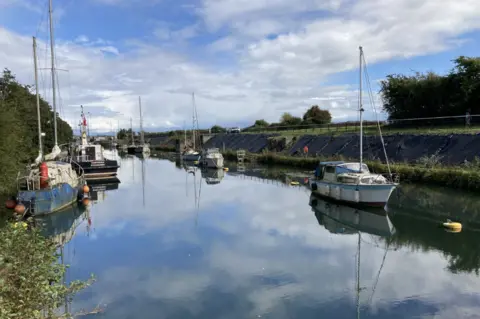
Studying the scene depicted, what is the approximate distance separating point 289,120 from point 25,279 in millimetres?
79501

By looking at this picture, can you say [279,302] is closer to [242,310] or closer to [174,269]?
[242,310]

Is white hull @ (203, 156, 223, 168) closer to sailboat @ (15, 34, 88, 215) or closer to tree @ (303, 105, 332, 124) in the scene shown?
sailboat @ (15, 34, 88, 215)

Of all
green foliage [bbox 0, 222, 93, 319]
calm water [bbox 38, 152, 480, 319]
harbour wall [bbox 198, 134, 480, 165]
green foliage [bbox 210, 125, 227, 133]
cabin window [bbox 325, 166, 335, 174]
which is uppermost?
green foliage [bbox 210, 125, 227, 133]

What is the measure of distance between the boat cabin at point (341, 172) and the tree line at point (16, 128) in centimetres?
1800

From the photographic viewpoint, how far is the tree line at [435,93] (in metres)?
41.6

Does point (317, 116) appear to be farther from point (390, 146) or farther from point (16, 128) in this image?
point (16, 128)

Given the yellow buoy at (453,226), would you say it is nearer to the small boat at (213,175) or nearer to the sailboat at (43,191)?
the sailboat at (43,191)

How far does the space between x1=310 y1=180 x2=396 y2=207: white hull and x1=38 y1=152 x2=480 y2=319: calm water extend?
797 millimetres

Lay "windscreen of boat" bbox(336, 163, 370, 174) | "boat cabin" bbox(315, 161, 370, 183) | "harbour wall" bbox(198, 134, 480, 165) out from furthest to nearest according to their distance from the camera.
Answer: "harbour wall" bbox(198, 134, 480, 165) → "windscreen of boat" bbox(336, 163, 370, 174) → "boat cabin" bbox(315, 161, 370, 183)

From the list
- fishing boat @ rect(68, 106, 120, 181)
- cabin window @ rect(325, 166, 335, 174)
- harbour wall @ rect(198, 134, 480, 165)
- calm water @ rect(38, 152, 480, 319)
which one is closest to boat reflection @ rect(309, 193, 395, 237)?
calm water @ rect(38, 152, 480, 319)

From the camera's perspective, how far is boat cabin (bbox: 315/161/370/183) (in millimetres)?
22628

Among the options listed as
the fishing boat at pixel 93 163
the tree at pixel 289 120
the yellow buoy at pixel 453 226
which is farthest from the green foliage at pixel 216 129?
the yellow buoy at pixel 453 226

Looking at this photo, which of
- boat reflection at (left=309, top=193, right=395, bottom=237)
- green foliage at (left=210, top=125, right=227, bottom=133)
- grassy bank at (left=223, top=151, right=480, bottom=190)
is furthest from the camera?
green foliage at (left=210, top=125, right=227, bottom=133)

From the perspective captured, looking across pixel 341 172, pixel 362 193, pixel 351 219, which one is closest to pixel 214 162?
pixel 341 172
